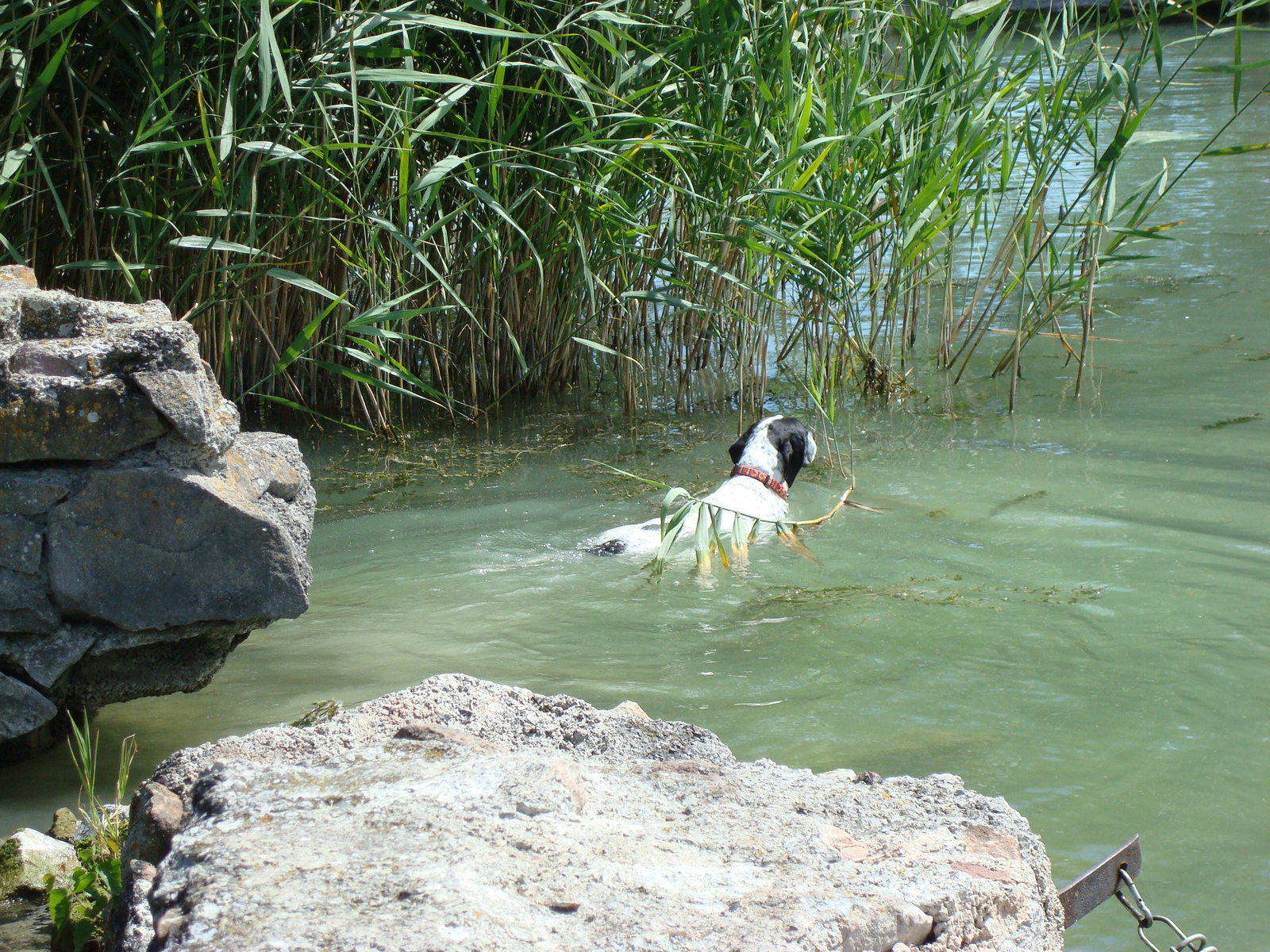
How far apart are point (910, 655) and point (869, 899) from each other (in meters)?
1.68

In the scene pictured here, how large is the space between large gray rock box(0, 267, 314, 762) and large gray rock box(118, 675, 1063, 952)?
1.81 feet

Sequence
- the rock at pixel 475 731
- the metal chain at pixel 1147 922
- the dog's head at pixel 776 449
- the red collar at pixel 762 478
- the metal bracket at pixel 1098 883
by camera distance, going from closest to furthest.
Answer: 1. the metal chain at pixel 1147 922
2. the metal bracket at pixel 1098 883
3. the rock at pixel 475 731
4. the red collar at pixel 762 478
5. the dog's head at pixel 776 449

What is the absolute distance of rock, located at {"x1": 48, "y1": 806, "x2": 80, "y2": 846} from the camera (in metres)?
2.21

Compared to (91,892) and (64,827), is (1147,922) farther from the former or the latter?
(64,827)

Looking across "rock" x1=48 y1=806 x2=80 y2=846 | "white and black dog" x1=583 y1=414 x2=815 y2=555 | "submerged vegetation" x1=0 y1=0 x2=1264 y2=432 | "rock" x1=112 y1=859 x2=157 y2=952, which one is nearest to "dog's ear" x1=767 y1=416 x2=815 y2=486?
"white and black dog" x1=583 y1=414 x2=815 y2=555

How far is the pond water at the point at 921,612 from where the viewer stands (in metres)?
2.39

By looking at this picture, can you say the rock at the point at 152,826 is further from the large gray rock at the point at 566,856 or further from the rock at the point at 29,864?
the rock at the point at 29,864

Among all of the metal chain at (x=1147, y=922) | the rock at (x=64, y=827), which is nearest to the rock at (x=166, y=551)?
the rock at (x=64, y=827)

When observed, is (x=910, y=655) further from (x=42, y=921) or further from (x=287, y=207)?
(x=287, y=207)

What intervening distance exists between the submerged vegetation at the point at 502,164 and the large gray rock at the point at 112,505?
1.38 metres

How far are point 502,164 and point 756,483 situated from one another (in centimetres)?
154

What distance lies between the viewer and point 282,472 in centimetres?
259

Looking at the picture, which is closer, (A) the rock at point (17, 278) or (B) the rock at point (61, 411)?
(B) the rock at point (61, 411)

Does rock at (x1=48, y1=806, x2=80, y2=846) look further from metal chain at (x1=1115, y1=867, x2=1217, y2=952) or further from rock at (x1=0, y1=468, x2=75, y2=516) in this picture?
metal chain at (x1=1115, y1=867, x2=1217, y2=952)
